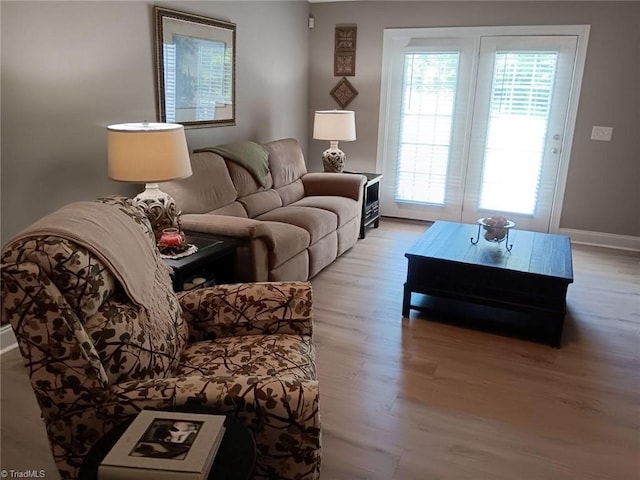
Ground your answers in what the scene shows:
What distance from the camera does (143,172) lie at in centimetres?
257

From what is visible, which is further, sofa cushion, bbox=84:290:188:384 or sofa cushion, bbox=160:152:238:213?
sofa cushion, bbox=160:152:238:213

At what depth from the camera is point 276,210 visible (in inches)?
153

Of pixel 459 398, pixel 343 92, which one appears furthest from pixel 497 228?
pixel 343 92

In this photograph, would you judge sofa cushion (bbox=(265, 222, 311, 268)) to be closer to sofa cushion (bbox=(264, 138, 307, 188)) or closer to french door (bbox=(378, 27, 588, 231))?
sofa cushion (bbox=(264, 138, 307, 188))

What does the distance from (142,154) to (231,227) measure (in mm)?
649

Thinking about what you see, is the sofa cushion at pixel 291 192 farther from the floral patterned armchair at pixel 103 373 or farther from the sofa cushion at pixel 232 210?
the floral patterned armchair at pixel 103 373

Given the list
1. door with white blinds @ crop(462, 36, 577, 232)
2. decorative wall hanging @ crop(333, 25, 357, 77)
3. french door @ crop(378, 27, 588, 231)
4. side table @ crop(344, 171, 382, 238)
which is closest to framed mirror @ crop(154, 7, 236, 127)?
side table @ crop(344, 171, 382, 238)

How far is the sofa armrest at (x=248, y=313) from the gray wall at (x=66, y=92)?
1299mm

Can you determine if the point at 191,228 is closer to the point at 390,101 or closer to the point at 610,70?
the point at 390,101

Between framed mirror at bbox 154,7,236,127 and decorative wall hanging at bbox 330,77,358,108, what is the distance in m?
1.57

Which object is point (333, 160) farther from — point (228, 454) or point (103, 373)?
point (228, 454)

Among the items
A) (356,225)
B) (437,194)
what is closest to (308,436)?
(356,225)

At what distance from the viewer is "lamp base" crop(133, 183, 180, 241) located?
2.73m

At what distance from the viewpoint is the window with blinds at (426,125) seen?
5.00m
